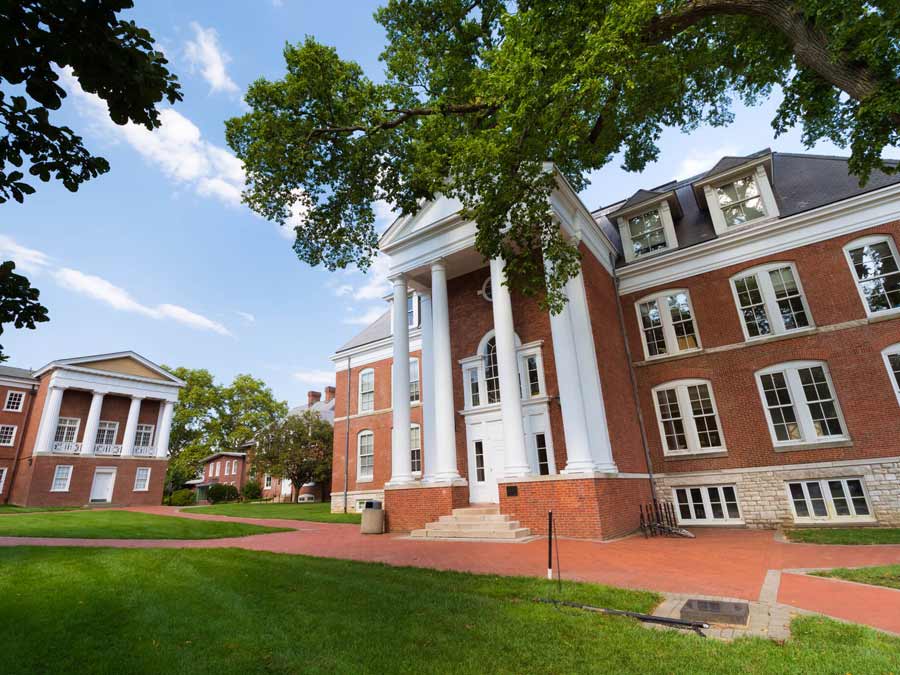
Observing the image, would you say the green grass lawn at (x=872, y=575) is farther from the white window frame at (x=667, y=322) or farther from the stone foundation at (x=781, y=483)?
the white window frame at (x=667, y=322)

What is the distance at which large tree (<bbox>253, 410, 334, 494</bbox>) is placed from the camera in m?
32.9

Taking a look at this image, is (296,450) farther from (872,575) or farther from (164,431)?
(872,575)

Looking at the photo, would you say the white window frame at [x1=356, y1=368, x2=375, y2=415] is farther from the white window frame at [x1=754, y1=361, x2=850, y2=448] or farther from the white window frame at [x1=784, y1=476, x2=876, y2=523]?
the white window frame at [x1=784, y1=476, x2=876, y2=523]

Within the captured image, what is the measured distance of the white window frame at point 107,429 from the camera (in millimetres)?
31372

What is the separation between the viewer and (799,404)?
1379cm

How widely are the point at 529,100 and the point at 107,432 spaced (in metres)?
37.4

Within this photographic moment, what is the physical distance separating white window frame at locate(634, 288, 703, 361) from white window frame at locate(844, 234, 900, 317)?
4.42 metres

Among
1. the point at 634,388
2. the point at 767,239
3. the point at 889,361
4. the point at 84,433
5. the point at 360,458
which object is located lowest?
the point at 360,458

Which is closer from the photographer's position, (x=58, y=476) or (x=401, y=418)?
(x=401, y=418)

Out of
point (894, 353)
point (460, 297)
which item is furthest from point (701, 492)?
point (460, 297)

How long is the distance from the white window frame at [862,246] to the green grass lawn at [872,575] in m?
9.64

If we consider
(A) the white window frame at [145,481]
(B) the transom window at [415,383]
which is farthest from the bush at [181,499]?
(B) the transom window at [415,383]

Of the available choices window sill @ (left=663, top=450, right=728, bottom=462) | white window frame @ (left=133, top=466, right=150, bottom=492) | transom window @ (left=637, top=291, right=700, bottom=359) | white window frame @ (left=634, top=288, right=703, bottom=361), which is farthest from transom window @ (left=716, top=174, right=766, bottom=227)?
white window frame @ (left=133, top=466, right=150, bottom=492)

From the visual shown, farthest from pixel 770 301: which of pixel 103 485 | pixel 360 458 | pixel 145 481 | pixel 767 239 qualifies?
pixel 103 485
